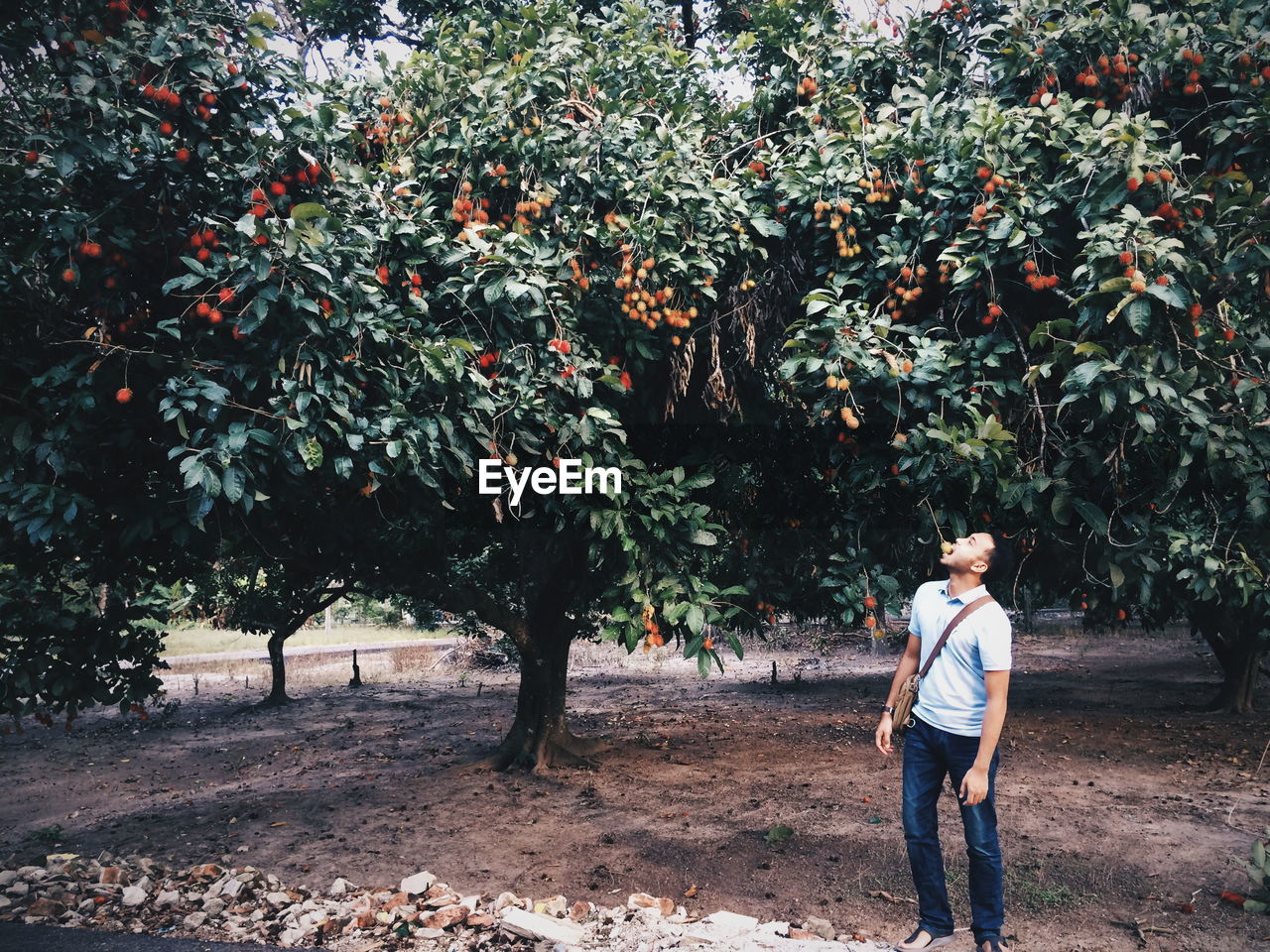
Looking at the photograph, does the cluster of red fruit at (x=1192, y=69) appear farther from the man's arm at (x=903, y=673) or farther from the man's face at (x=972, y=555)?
the man's arm at (x=903, y=673)

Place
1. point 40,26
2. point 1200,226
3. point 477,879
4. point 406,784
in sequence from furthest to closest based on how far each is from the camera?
point 406,784
point 477,879
point 1200,226
point 40,26

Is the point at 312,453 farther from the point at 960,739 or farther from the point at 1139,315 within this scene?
the point at 1139,315

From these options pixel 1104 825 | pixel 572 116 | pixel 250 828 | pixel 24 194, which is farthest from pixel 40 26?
pixel 1104 825

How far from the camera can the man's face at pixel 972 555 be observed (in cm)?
340

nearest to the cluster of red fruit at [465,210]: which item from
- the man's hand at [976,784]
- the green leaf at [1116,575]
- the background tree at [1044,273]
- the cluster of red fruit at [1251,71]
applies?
the background tree at [1044,273]

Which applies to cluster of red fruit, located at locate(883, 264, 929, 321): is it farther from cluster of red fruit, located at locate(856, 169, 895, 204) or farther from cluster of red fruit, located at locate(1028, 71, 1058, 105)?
cluster of red fruit, located at locate(1028, 71, 1058, 105)

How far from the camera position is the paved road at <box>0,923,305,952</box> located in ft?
13.1

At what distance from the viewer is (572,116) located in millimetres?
5387

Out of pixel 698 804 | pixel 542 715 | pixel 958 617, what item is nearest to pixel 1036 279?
pixel 958 617

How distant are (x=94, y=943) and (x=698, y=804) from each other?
197 inches

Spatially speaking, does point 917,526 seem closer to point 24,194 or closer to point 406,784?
point 24,194

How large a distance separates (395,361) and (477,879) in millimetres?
3784

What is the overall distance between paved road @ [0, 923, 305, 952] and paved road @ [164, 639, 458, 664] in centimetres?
1553

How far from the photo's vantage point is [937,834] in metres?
3.43
